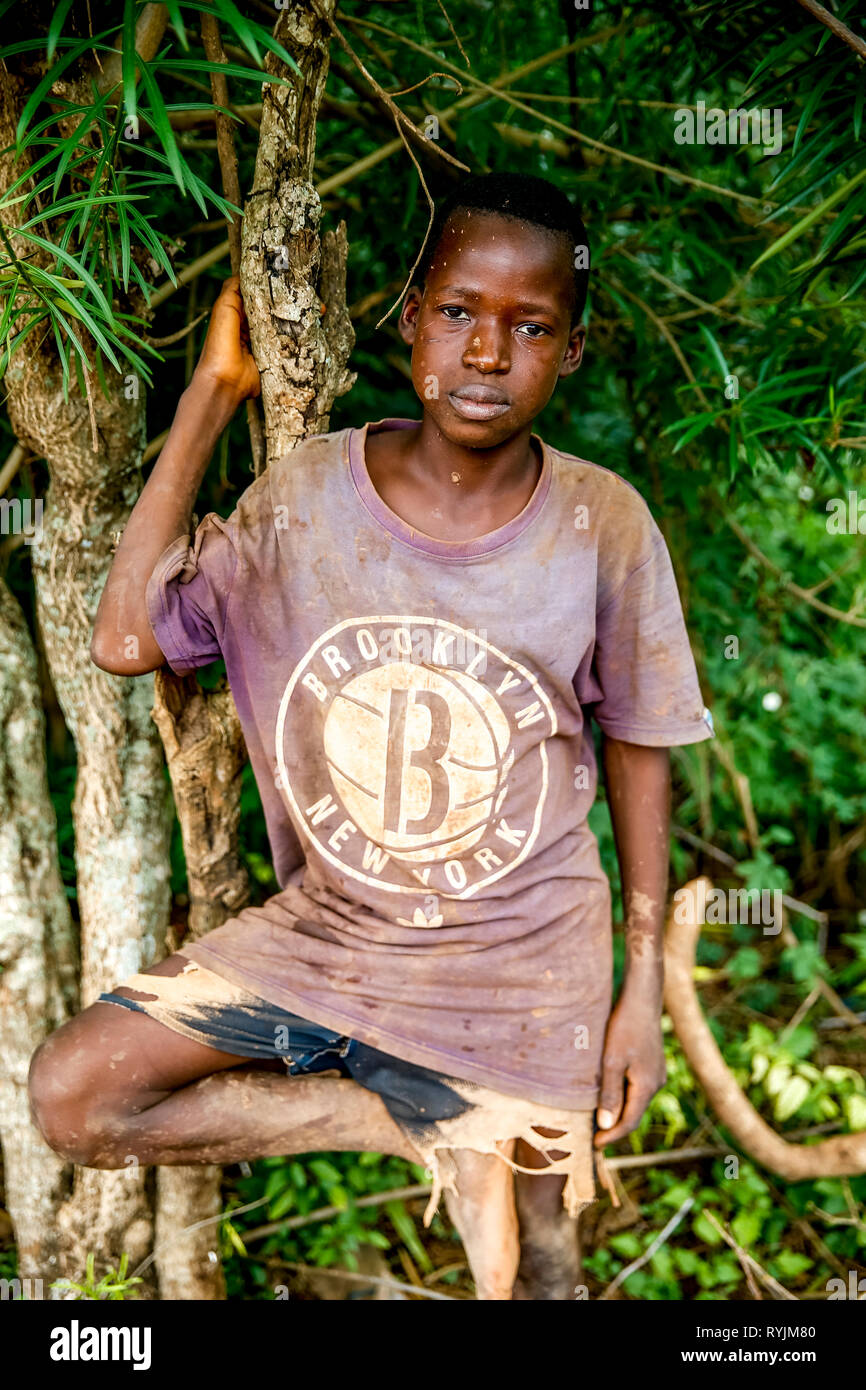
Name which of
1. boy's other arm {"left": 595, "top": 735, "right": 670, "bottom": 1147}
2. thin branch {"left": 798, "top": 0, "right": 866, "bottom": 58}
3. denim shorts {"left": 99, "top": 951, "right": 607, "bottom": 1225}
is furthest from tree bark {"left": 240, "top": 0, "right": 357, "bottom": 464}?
denim shorts {"left": 99, "top": 951, "right": 607, "bottom": 1225}

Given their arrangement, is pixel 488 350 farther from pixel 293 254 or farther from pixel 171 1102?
pixel 171 1102

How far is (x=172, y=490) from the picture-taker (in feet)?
5.48

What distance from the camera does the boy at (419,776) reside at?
5.52 ft

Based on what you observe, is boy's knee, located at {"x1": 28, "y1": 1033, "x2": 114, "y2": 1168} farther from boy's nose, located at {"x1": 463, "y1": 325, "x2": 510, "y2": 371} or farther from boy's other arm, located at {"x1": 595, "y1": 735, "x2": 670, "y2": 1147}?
boy's nose, located at {"x1": 463, "y1": 325, "x2": 510, "y2": 371}

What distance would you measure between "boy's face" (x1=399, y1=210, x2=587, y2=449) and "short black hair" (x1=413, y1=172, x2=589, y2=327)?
2 cm

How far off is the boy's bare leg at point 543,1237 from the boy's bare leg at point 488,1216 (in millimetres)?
20

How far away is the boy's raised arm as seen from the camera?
1.63 m

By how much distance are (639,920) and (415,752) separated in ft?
1.67

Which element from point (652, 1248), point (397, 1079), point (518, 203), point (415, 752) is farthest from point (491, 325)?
point (652, 1248)

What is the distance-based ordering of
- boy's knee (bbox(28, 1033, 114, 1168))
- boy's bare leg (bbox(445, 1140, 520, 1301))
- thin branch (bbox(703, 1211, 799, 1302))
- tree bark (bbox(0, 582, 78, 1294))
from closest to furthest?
boy's knee (bbox(28, 1033, 114, 1168)) → boy's bare leg (bbox(445, 1140, 520, 1301)) → tree bark (bbox(0, 582, 78, 1294)) → thin branch (bbox(703, 1211, 799, 1302))

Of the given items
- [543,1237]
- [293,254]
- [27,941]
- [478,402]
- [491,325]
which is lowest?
[543,1237]

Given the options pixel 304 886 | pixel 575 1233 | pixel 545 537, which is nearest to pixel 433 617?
pixel 545 537

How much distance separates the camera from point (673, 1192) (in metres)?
2.61

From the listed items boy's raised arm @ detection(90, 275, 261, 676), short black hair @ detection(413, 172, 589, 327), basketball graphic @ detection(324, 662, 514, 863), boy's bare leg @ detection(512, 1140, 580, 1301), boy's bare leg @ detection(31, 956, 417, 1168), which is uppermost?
short black hair @ detection(413, 172, 589, 327)
